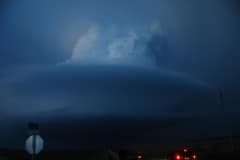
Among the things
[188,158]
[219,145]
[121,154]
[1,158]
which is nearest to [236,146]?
[219,145]

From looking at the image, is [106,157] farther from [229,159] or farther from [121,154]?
[229,159]

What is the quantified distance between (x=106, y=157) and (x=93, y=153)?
1.89 metres

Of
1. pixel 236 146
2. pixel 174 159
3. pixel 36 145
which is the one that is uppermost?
pixel 236 146

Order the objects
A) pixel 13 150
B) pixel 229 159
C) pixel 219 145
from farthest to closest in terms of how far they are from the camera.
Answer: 1. pixel 219 145
2. pixel 13 150
3. pixel 229 159

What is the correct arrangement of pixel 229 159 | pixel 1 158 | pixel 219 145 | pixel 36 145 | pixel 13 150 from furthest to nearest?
1. pixel 219 145
2. pixel 13 150
3. pixel 229 159
4. pixel 1 158
5. pixel 36 145

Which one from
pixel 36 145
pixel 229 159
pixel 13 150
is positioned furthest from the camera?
pixel 13 150

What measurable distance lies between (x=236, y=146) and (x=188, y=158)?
1916 inches

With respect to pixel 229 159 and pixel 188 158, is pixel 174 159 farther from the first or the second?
pixel 229 159

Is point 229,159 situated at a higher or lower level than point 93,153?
lower

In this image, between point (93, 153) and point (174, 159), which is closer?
point (174, 159)

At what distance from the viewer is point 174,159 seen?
40656 millimetres

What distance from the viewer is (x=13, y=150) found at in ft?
137

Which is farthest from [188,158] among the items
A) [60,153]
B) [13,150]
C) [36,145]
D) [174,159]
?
[36,145]

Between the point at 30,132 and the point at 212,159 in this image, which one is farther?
the point at 212,159
